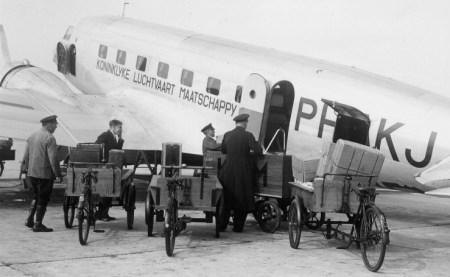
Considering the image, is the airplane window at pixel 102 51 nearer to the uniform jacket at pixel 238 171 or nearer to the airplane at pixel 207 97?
the airplane at pixel 207 97

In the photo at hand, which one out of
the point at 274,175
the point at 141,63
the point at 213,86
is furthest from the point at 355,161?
the point at 141,63

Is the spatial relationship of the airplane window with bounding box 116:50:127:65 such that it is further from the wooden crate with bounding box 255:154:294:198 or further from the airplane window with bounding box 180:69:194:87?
the wooden crate with bounding box 255:154:294:198

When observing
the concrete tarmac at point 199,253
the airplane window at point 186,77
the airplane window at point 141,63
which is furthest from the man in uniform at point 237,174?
the airplane window at point 141,63

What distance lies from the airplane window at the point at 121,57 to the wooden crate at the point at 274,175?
23.4 ft

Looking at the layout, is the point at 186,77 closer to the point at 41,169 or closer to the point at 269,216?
the point at 269,216

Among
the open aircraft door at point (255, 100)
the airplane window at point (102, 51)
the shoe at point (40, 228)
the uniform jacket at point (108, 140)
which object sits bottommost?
the shoe at point (40, 228)

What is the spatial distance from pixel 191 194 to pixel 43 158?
7.63 feet

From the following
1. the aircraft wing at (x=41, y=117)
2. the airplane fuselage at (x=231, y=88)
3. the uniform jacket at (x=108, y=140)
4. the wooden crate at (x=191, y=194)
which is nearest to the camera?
the wooden crate at (x=191, y=194)

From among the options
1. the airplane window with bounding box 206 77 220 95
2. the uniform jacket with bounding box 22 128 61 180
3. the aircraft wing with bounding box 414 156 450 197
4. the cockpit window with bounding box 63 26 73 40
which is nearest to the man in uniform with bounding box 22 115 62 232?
the uniform jacket with bounding box 22 128 61 180

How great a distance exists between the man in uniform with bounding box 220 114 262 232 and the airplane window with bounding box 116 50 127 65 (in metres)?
6.99

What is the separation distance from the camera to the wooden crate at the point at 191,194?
8.33 m

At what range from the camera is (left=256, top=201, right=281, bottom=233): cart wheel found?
9.70 m

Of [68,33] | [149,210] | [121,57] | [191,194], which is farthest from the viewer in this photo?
[68,33]

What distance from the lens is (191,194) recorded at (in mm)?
8516
